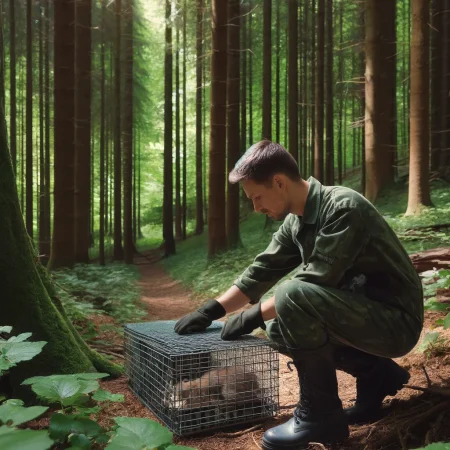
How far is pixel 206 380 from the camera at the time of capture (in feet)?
9.32

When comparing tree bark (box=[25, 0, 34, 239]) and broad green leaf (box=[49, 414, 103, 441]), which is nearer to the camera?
broad green leaf (box=[49, 414, 103, 441])

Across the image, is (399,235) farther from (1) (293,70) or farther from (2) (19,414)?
(1) (293,70)

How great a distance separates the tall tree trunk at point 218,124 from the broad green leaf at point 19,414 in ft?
35.5

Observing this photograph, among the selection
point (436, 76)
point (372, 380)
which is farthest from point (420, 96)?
point (372, 380)

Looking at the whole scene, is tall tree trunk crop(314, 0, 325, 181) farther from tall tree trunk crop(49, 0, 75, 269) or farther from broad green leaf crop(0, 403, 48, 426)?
broad green leaf crop(0, 403, 48, 426)

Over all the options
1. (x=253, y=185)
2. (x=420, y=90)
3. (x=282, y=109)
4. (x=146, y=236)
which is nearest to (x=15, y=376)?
(x=253, y=185)

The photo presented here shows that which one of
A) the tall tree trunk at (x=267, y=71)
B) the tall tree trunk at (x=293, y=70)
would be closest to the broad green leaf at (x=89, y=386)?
the tall tree trunk at (x=293, y=70)

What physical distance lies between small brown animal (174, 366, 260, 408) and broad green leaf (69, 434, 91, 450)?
0.89 meters

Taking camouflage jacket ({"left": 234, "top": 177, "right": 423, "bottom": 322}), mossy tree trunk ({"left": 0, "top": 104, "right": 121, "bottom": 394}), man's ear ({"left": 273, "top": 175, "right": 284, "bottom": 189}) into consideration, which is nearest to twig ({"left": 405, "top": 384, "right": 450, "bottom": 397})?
camouflage jacket ({"left": 234, "top": 177, "right": 423, "bottom": 322})

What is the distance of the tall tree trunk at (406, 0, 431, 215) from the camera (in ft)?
31.6

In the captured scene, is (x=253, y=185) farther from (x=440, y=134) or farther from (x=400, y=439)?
(x=440, y=134)

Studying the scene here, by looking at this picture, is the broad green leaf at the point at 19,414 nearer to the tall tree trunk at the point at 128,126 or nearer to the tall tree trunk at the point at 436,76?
the tall tree trunk at the point at 436,76

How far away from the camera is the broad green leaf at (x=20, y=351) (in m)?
1.95

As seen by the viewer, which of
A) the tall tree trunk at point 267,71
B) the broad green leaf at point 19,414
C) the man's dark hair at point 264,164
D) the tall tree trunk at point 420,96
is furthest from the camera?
the tall tree trunk at point 267,71
